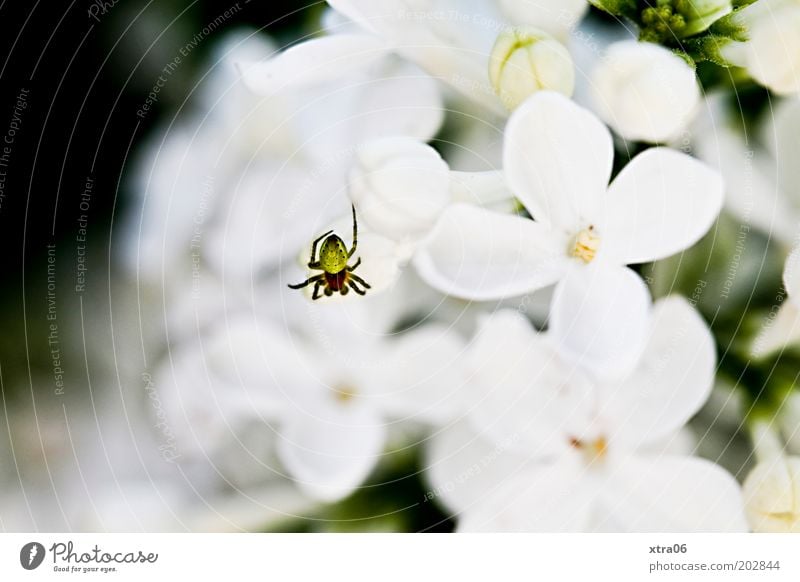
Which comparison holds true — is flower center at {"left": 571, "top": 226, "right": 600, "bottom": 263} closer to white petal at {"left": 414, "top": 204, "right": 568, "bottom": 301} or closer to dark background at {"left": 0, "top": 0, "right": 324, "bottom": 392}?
white petal at {"left": 414, "top": 204, "right": 568, "bottom": 301}

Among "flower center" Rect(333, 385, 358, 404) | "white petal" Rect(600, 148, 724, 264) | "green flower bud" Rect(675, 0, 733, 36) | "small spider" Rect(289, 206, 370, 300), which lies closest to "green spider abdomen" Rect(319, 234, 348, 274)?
"small spider" Rect(289, 206, 370, 300)

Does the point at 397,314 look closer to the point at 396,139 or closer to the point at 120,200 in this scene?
the point at 396,139

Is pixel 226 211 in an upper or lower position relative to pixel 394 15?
lower

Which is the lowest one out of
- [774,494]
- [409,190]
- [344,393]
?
[774,494]

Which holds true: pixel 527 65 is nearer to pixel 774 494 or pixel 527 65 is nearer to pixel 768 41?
pixel 768 41

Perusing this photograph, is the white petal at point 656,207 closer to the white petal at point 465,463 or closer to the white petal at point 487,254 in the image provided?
the white petal at point 487,254

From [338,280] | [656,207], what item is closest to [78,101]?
[338,280]
